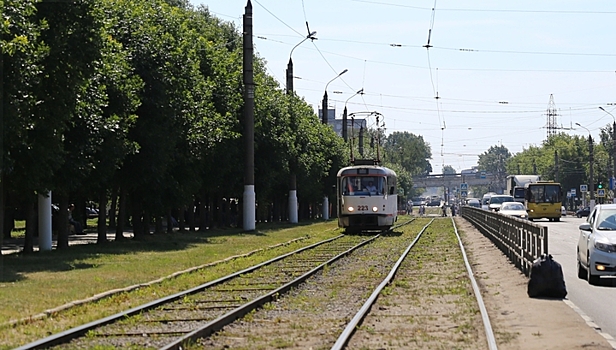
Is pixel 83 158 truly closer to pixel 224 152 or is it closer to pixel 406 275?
pixel 406 275

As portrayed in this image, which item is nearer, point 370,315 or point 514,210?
point 370,315

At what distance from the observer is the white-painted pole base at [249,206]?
148 ft

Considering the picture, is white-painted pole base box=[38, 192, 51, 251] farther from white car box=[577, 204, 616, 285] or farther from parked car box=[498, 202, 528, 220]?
parked car box=[498, 202, 528, 220]

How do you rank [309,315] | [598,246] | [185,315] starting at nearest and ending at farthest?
[185,315], [309,315], [598,246]

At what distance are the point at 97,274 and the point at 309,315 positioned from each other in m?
8.69

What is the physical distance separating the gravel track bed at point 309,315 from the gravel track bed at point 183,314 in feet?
1.78

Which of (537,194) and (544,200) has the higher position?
(537,194)

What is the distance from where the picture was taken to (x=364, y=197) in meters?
45.0

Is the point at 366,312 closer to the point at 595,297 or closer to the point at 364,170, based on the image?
the point at 595,297

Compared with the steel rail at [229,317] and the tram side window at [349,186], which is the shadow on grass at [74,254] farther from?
the tram side window at [349,186]

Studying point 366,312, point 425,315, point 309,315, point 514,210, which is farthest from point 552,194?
point 309,315

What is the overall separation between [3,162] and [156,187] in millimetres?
15116

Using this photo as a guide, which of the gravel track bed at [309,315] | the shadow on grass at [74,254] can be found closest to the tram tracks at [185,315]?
the gravel track bed at [309,315]

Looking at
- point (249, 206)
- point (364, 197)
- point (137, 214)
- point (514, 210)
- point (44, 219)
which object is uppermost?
point (364, 197)
